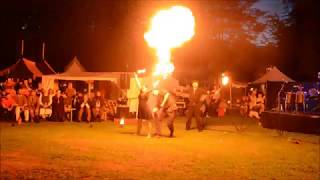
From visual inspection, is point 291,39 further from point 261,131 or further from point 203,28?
point 261,131

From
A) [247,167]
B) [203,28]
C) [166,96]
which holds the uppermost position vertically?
[203,28]

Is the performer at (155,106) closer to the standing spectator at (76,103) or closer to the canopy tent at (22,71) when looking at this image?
the standing spectator at (76,103)

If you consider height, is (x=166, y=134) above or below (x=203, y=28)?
below

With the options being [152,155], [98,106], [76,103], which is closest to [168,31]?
[98,106]

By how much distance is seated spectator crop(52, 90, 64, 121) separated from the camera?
22.4 meters

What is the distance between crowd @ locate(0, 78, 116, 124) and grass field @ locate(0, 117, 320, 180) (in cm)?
256

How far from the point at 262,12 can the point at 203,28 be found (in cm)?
811

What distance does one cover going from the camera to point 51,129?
61.3 feet

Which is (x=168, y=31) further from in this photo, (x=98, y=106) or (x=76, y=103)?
(x=76, y=103)

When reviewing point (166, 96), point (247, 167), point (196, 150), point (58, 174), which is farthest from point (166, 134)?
point (58, 174)

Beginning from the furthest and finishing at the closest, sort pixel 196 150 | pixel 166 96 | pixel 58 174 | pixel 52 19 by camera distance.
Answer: pixel 52 19 < pixel 166 96 < pixel 196 150 < pixel 58 174

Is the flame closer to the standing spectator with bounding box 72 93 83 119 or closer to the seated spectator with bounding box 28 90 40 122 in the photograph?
the standing spectator with bounding box 72 93 83 119

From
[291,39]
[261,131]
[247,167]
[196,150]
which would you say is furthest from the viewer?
[291,39]

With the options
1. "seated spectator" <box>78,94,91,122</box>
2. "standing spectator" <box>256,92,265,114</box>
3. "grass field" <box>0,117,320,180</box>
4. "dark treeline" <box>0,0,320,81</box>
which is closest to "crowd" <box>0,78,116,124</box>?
"seated spectator" <box>78,94,91,122</box>
